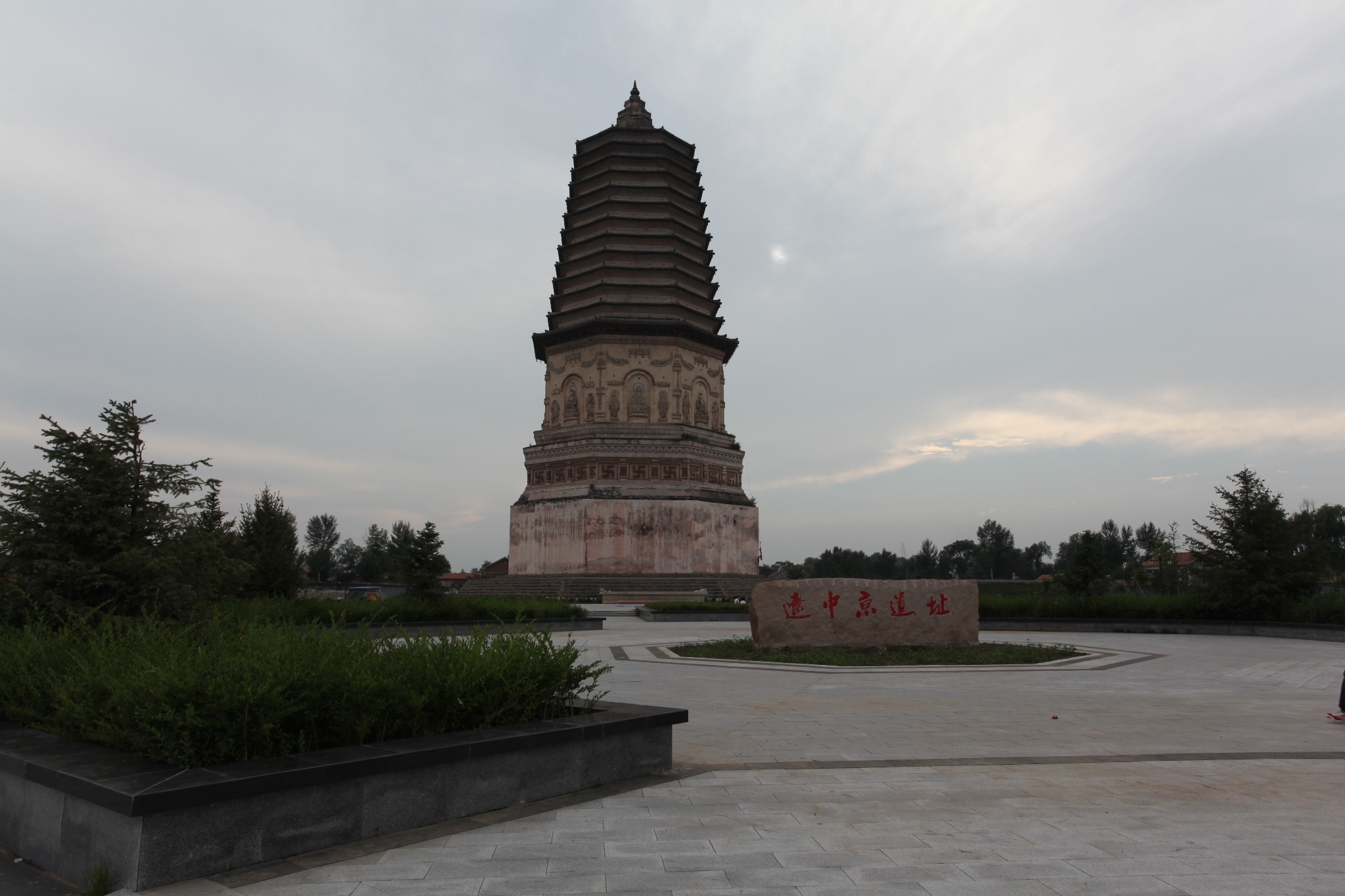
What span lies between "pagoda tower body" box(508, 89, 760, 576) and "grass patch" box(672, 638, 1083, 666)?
23.5m

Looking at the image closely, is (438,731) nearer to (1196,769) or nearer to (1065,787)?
(1065,787)

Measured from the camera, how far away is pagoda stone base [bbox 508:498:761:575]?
39.0m

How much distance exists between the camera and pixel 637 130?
155 ft

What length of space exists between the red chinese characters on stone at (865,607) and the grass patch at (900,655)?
659mm

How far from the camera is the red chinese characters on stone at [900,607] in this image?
15070 mm

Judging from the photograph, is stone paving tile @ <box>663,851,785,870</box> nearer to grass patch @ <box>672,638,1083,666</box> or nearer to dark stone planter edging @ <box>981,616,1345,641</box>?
grass patch @ <box>672,638,1083,666</box>

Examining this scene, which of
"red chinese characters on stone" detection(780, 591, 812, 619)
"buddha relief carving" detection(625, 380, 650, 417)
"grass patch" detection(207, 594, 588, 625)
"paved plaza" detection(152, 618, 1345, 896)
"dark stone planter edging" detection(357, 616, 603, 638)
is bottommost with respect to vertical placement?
"dark stone planter edging" detection(357, 616, 603, 638)

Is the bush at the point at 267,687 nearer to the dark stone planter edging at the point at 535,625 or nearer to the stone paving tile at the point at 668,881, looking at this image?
the stone paving tile at the point at 668,881

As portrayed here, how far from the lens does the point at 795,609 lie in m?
14.8

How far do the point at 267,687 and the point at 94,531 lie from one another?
22.1 ft

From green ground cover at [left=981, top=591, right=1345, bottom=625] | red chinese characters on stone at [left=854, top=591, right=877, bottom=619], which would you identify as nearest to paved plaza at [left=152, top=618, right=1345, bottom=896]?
red chinese characters on stone at [left=854, top=591, right=877, bottom=619]

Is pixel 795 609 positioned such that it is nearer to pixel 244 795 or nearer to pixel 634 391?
pixel 244 795

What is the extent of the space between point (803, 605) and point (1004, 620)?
40.2 feet

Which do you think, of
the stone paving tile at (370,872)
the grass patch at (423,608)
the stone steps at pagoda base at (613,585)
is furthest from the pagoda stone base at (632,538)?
the stone paving tile at (370,872)
